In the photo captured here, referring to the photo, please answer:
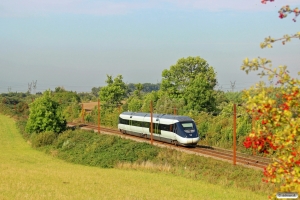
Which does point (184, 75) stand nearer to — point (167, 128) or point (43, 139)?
point (43, 139)

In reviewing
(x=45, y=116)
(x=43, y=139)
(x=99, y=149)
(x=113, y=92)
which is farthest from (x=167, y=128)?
(x=113, y=92)

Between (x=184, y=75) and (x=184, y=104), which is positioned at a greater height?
(x=184, y=75)

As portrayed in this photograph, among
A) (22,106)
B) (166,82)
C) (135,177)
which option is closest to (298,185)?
(135,177)

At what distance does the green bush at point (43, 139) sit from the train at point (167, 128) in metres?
9.43

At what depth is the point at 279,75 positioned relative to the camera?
5.27 metres

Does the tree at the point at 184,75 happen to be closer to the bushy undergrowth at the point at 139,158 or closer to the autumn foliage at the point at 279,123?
the bushy undergrowth at the point at 139,158

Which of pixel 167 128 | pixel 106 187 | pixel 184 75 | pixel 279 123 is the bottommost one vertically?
pixel 106 187

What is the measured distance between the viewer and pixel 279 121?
194 inches

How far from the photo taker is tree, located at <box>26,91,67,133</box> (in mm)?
47062

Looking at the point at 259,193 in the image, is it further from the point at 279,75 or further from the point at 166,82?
the point at 166,82

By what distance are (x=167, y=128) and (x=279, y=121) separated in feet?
97.3

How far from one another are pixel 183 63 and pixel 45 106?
41.9m

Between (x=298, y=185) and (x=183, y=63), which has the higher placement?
(x=183, y=63)

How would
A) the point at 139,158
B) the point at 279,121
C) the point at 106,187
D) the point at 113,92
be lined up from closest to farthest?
the point at 279,121, the point at 106,187, the point at 139,158, the point at 113,92
